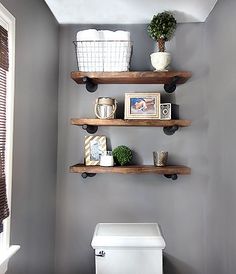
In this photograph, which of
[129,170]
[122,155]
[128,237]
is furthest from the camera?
[122,155]

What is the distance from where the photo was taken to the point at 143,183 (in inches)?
85.4

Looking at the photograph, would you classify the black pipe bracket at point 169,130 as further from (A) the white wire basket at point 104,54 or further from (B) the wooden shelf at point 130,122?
(A) the white wire basket at point 104,54

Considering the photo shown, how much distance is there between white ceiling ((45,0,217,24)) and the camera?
187 centimetres

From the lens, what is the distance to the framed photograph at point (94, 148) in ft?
6.86

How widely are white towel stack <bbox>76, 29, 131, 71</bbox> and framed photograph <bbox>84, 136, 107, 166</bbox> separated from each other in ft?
1.68

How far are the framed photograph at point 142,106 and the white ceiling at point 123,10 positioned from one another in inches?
22.6

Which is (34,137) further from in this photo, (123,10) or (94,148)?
(123,10)

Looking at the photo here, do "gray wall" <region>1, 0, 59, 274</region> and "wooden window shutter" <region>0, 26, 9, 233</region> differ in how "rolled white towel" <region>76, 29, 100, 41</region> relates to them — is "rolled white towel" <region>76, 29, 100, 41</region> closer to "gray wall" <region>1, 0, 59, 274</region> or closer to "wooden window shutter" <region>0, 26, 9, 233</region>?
"gray wall" <region>1, 0, 59, 274</region>

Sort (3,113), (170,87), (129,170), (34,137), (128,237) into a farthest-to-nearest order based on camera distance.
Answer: (170,87) → (129,170) → (128,237) → (34,137) → (3,113)

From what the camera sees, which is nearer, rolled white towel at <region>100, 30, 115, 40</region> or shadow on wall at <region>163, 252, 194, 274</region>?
rolled white towel at <region>100, 30, 115, 40</region>

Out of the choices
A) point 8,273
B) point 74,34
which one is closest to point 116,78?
point 74,34

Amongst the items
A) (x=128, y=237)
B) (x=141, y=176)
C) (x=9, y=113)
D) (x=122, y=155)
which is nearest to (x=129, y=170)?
(x=122, y=155)

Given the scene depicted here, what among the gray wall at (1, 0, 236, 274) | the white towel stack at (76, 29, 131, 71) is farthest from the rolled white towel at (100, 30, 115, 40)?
the gray wall at (1, 0, 236, 274)

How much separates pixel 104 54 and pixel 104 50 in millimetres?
27
